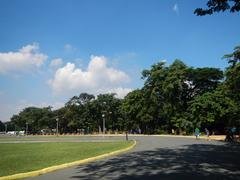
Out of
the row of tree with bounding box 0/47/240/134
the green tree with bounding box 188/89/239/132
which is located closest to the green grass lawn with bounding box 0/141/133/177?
the row of tree with bounding box 0/47/240/134

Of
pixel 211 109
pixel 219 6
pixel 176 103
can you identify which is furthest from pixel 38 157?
pixel 176 103

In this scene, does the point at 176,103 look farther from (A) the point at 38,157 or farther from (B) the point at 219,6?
(B) the point at 219,6

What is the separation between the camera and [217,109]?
185 ft

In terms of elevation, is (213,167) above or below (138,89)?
below

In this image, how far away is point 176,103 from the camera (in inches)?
2697

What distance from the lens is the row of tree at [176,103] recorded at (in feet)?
167

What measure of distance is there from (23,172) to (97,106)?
95.4 meters

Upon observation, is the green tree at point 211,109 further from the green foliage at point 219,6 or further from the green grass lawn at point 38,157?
the green foliage at point 219,6

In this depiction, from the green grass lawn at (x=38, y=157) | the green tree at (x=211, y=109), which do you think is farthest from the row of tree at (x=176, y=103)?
the green grass lawn at (x=38, y=157)

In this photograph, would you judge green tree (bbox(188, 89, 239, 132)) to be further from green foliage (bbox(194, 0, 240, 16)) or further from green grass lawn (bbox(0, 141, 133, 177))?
green foliage (bbox(194, 0, 240, 16))

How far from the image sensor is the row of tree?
5097cm

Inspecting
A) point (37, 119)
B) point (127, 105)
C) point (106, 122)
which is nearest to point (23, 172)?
point (127, 105)

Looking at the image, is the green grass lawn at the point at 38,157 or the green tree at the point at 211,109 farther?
the green tree at the point at 211,109

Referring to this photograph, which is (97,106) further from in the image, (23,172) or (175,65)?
(23,172)
